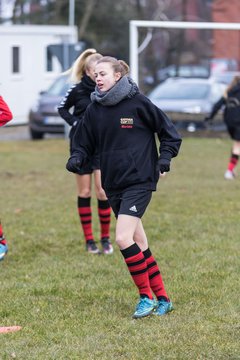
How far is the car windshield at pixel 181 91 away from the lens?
24000mm

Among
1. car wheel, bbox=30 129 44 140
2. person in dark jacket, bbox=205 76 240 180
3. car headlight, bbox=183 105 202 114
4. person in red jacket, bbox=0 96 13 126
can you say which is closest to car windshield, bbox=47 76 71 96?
car wheel, bbox=30 129 44 140

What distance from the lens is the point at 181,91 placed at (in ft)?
79.9

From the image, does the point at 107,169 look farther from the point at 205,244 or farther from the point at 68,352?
the point at 205,244

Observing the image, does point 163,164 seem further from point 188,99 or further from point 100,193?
point 188,99

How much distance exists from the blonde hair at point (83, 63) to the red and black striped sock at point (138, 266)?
2694 mm

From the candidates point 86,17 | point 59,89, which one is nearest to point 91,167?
point 59,89

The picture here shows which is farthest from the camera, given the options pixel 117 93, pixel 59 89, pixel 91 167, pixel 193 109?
pixel 59 89

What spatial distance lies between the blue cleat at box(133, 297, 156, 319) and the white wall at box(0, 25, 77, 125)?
23359 mm

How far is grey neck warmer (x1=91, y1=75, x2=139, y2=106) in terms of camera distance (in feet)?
20.9

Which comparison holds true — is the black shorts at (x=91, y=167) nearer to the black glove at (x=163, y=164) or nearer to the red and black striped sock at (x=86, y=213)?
the red and black striped sock at (x=86, y=213)

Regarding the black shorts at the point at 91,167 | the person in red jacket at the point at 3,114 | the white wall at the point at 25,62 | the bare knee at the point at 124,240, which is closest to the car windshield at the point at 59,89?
the white wall at the point at 25,62

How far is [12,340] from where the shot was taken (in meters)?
5.94

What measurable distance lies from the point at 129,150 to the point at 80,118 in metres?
2.46

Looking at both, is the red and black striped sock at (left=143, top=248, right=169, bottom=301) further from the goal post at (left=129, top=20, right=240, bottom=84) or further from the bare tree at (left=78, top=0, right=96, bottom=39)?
the bare tree at (left=78, top=0, right=96, bottom=39)
